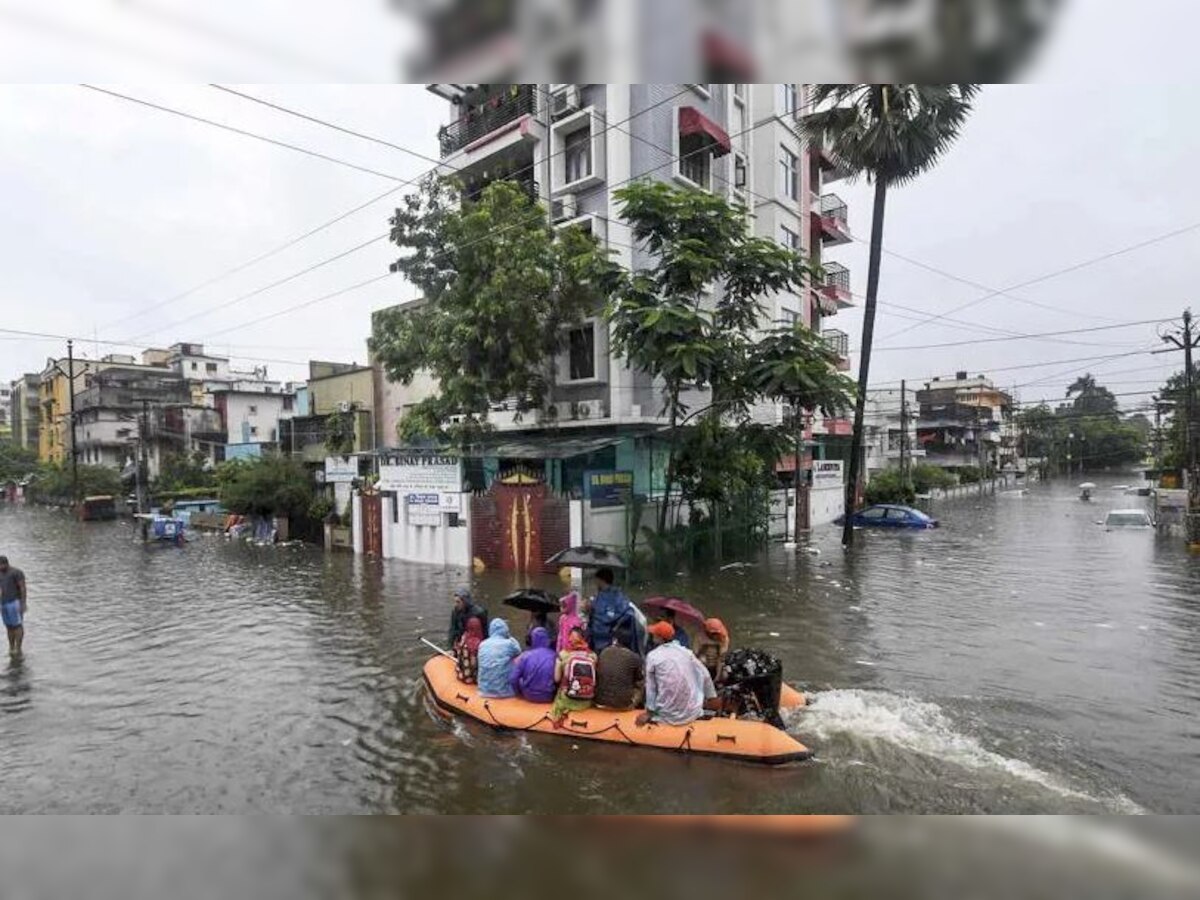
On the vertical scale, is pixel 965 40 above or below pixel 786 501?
above

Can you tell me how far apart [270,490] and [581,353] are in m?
13.8

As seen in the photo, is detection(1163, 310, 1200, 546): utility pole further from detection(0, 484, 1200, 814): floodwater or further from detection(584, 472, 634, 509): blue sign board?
detection(584, 472, 634, 509): blue sign board

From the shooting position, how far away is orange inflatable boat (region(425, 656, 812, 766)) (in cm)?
725

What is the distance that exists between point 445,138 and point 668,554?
17.4 m

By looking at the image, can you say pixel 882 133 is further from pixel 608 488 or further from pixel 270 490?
pixel 270 490

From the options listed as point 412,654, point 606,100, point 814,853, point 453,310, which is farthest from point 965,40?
point 606,100

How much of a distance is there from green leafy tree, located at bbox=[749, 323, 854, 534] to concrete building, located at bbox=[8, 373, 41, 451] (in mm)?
81397

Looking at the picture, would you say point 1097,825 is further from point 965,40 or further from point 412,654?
point 412,654

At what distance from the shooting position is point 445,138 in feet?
86.3

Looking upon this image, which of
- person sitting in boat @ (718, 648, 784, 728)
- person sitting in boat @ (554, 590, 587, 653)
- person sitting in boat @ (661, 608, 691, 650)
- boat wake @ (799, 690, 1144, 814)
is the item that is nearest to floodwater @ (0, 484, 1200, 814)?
boat wake @ (799, 690, 1144, 814)

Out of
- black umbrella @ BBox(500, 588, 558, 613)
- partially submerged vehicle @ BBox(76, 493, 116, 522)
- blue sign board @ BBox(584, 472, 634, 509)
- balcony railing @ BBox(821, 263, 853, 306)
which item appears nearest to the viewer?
black umbrella @ BBox(500, 588, 558, 613)

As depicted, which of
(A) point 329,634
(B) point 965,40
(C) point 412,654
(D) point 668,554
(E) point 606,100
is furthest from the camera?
(E) point 606,100

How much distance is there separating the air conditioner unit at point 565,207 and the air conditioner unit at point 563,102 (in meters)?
2.35

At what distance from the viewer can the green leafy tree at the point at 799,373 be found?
1650 centimetres
